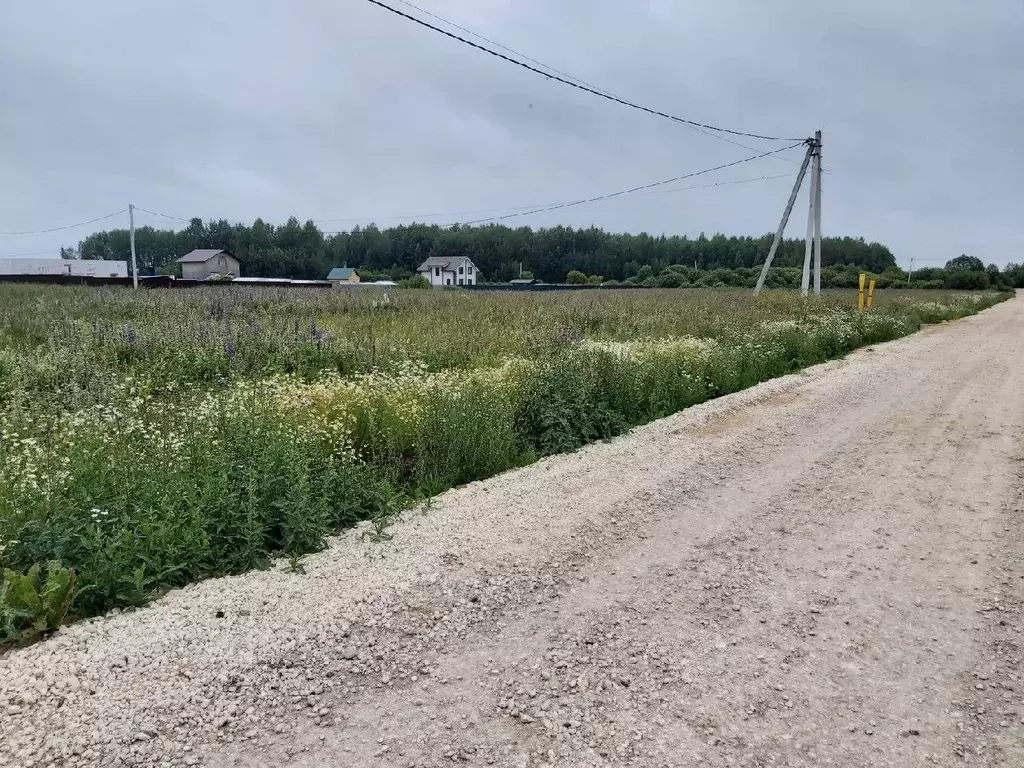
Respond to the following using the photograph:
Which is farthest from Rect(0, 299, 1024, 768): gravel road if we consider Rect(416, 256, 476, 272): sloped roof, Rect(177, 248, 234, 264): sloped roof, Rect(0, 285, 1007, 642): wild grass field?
Rect(416, 256, 476, 272): sloped roof

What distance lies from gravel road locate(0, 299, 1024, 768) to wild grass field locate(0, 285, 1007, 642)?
334 millimetres

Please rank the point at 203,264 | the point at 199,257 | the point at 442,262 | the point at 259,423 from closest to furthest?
the point at 259,423 < the point at 203,264 < the point at 199,257 < the point at 442,262

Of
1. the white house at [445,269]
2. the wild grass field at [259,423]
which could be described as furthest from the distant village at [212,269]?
the wild grass field at [259,423]

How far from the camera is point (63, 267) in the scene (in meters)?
81.2

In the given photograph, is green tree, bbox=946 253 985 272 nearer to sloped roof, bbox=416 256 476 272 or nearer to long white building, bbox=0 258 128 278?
sloped roof, bbox=416 256 476 272

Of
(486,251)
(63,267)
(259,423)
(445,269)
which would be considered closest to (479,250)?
(486,251)

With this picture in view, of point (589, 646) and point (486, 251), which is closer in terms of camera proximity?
point (589, 646)

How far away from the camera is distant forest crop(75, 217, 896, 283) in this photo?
104m

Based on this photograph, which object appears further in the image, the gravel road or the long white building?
the long white building

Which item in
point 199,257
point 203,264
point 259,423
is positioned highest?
point 199,257

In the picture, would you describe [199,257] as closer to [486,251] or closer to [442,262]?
[442,262]

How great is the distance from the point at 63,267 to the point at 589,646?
97.1 m

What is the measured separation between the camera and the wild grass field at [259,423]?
398 cm

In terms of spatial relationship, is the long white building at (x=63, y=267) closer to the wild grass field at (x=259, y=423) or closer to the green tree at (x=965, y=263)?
the wild grass field at (x=259, y=423)
